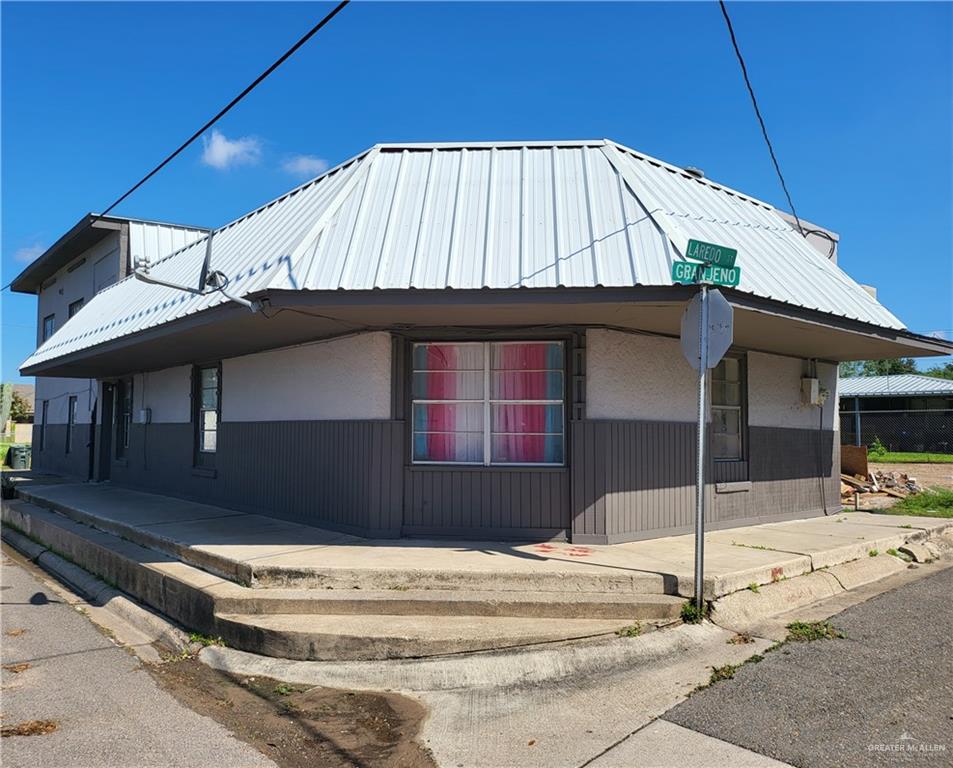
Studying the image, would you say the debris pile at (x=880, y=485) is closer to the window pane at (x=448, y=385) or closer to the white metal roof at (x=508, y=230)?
the white metal roof at (x=508, y=230)

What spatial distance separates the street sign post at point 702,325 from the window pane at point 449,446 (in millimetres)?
3168

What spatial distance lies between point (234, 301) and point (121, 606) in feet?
11.8

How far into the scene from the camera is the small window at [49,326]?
24.1 meters

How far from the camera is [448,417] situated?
873 cm

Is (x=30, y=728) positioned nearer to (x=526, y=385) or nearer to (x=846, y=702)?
(x=846, y=702)

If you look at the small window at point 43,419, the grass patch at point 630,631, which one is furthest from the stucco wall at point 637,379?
the small window at point 43,419

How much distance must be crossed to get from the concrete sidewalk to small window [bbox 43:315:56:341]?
16.4 m

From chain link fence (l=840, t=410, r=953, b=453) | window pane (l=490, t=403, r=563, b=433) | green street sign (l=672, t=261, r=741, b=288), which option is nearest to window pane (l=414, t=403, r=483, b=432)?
window pane (l=490, t=403, r=563, b=433)

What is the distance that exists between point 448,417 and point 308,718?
444 cm

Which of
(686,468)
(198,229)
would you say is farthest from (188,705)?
(198,229)

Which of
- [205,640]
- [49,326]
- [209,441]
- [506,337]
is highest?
[49,326]

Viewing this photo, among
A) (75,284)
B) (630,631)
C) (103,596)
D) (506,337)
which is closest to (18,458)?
(75,284)

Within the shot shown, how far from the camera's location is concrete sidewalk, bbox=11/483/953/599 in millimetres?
6488

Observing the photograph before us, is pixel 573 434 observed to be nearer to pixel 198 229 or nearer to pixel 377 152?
pixel 377 152
